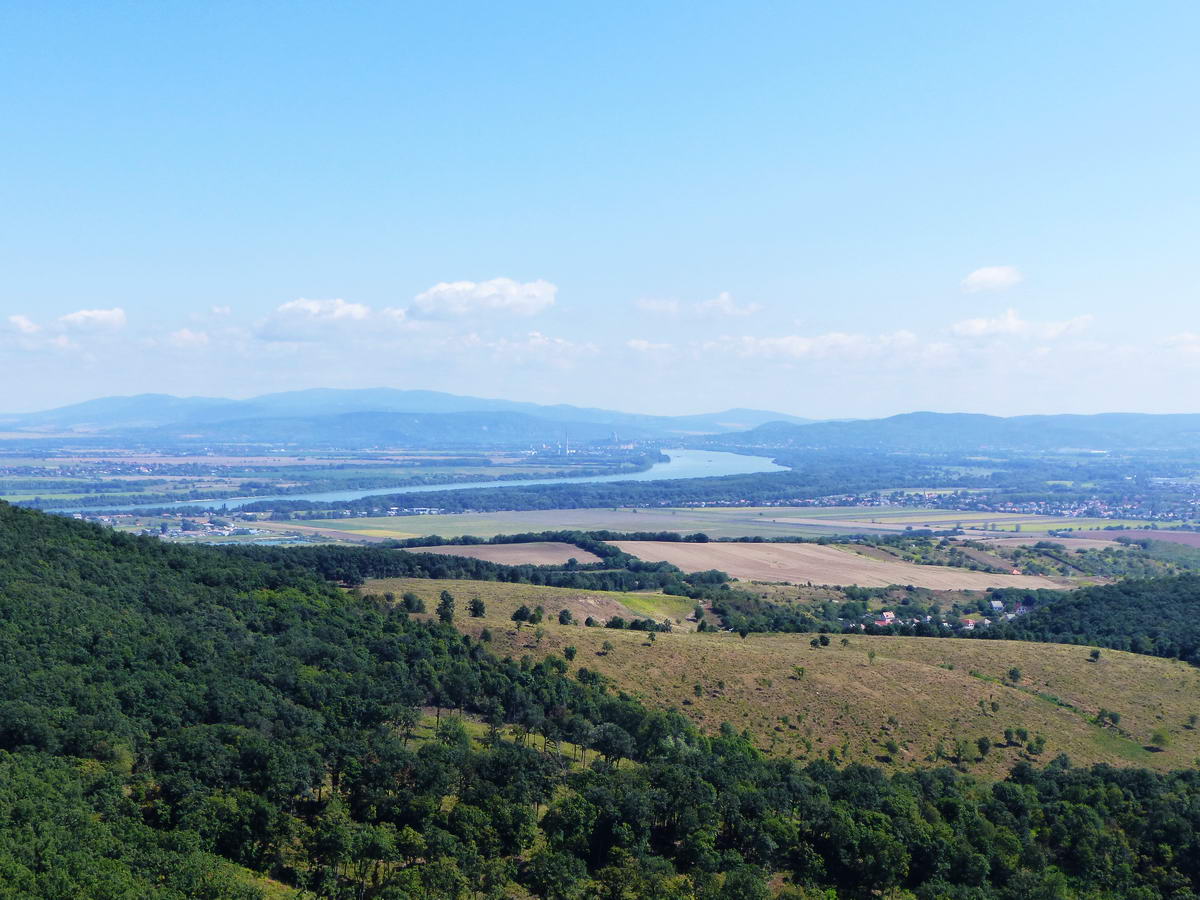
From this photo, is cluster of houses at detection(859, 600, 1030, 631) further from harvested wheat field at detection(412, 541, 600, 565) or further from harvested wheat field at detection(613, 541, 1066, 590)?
harvested wheat field at detection(412, 541, 600, 565)

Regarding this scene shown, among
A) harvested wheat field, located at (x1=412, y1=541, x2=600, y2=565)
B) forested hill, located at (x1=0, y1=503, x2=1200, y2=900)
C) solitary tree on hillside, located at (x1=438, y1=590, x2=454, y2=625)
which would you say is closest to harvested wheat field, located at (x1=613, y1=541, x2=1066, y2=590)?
harvested wheat field, located at (x1=412, y1=541, x2=600, y2=565)

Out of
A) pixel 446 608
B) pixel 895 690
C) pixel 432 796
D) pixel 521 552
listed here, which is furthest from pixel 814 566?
pixel 432 796

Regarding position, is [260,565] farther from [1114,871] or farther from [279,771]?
[1114,871]

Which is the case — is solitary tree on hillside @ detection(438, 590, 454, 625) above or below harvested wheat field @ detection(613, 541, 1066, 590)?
above

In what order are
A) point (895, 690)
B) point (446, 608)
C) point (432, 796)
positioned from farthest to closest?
point (446, 608) < point (895, 690) < point (432, 796)

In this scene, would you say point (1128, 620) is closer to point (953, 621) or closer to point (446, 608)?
point (953, 621)

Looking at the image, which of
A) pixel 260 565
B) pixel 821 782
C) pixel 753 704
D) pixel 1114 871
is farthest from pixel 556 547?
pixel 1114 871
